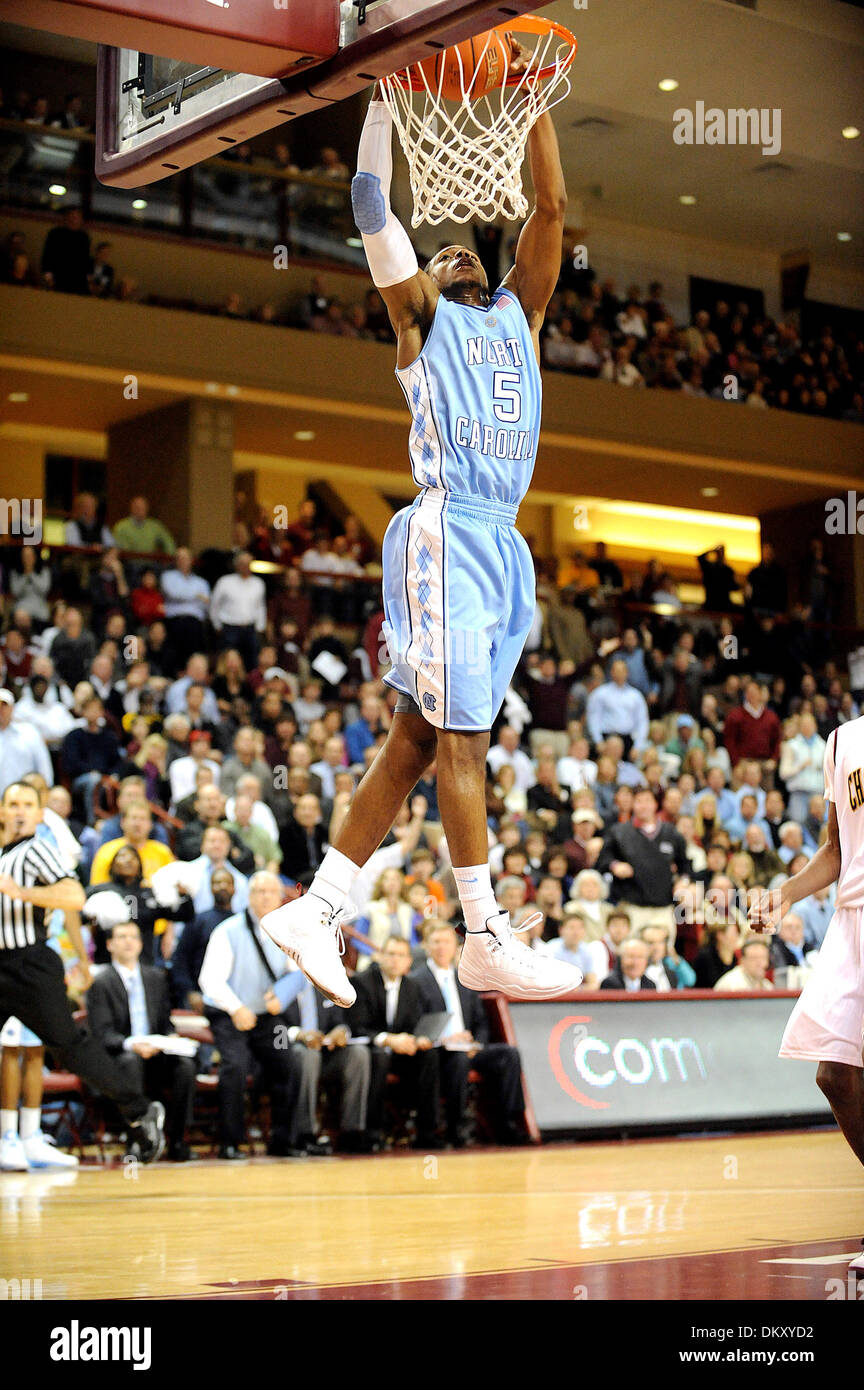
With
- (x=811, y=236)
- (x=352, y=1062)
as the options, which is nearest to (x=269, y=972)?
(x=352, y=1062)

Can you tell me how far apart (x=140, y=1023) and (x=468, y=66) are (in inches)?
266

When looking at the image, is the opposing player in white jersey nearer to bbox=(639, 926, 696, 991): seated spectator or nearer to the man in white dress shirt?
bbox=(639, 926, 696, 991): seated spectator

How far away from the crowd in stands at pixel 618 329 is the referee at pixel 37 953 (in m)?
8.93

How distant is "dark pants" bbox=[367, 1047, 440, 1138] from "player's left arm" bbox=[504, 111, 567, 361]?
21.6 ft

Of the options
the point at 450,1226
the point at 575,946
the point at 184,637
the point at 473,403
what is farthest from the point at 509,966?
the point at 184,637

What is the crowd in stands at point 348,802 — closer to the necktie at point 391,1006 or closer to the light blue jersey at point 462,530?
the necktie at point 391,1006

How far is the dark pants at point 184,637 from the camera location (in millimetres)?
14438

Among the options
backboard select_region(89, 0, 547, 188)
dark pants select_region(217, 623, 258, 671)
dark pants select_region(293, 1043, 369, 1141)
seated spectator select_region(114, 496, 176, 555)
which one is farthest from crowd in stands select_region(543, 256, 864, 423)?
backboard select_region(89, 0, 547, 188)

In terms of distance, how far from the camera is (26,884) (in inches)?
351

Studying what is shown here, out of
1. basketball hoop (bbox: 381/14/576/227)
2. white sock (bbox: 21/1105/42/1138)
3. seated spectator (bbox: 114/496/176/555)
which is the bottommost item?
white sock (bbox: 21/1105/42/1138)

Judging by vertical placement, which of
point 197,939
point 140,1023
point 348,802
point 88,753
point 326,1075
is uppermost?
point 88,753

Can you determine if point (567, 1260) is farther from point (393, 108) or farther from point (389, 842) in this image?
point (389, 842)

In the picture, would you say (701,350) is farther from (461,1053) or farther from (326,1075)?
(326,1075)

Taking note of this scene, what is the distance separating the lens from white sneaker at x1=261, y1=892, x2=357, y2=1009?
4.02 m
